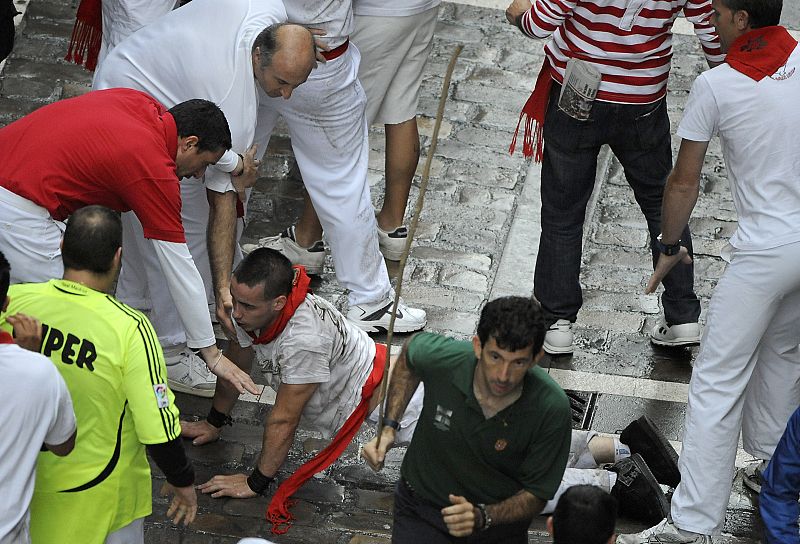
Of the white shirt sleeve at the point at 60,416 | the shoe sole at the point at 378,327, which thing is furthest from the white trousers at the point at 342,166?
the white shirt sleeve at the point at 60,416

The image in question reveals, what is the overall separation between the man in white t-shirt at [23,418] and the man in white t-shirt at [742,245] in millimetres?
2376

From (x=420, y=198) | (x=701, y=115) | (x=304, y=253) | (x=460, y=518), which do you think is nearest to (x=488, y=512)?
(x=460, y=518)

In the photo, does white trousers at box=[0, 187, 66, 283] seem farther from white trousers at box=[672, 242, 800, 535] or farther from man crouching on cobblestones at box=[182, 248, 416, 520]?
white trousers at box=[672, 242, 800, 535]

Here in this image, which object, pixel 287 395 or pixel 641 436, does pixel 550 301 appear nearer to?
pixel 641 436

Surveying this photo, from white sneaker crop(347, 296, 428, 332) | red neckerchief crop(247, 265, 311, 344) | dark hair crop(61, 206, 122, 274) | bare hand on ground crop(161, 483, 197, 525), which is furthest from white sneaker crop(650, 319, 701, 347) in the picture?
dark hair crop(61, 206, 122, 274)

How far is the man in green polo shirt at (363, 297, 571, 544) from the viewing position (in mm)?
3926

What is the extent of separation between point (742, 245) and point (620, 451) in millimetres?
1103

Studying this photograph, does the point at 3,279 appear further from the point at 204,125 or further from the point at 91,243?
the point at 204,125

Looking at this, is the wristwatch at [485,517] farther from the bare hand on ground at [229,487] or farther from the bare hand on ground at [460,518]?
the bare hand on ground at [229,487]

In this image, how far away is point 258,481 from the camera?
5.18m

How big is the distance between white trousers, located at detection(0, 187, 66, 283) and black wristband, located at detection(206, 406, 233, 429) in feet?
3.21

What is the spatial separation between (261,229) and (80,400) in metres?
3.31

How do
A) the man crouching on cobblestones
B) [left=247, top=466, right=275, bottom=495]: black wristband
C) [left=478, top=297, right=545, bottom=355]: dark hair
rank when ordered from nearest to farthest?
1. [left=478, top=297, right=545, bottom=355]: dark hair
2. the man crouching on cobblestones
3. [left=247, top=466, right=275, bottom=495]: black wristband

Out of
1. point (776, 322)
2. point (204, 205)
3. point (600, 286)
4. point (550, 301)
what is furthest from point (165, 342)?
point (776, 322)
